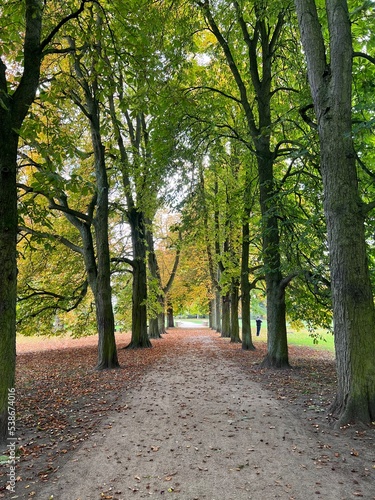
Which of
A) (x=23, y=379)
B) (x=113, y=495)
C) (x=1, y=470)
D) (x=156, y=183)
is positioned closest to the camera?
(x=113, y=495)

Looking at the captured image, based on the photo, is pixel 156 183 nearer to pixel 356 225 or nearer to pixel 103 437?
pixel 356 225

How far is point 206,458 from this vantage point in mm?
4234

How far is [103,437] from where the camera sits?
4969 millimetres

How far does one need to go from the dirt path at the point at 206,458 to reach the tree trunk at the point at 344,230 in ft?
3.30

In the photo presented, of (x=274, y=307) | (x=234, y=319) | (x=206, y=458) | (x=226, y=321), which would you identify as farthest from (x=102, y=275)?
(x=226, y=321)

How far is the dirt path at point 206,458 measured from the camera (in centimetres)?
345

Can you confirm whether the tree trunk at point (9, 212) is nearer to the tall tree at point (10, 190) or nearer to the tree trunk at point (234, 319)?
the tall tree at point (10, 190)

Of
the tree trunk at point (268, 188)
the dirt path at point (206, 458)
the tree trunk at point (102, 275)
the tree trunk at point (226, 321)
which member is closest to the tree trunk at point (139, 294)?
the tree trunk at point (102, 275)

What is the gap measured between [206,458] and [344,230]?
384cm

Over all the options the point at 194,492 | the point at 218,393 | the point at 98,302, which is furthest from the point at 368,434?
the point at 98,302

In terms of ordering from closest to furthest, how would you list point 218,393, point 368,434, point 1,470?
point 1,470, point 368,434, point 218,393

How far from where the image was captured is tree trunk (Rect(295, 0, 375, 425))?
5195 millimetres

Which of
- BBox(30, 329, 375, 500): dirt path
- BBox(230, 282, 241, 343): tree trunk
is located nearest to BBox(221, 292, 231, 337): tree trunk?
BBox(230, 282, 241, 343): tree trunk

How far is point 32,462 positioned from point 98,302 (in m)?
7.15
